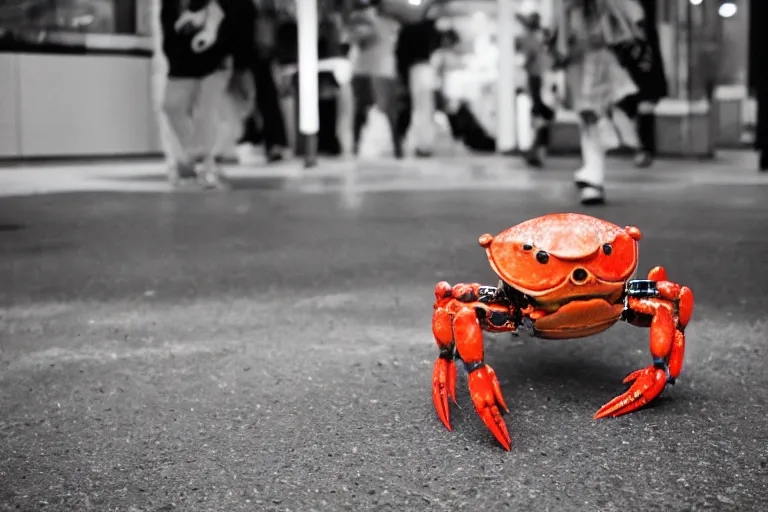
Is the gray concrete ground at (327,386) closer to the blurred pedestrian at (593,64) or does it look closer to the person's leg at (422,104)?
the blurred pedestrian at (593,64)

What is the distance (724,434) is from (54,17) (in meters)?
12.3

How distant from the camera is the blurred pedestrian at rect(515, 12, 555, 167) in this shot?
993cm

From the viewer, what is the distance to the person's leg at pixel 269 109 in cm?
1180

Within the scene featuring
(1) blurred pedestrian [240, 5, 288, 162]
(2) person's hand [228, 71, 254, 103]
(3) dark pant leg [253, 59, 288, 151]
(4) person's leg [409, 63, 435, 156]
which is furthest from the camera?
(4) person's leg [409, 63, 435, 156]

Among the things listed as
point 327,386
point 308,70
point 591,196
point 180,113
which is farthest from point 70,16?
point 327,386

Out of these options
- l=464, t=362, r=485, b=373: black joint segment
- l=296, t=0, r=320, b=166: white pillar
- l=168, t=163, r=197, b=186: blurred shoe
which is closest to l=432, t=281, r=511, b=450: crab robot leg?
l=464, t=362, r=485, b=373: black joint segment

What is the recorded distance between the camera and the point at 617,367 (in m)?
2.15

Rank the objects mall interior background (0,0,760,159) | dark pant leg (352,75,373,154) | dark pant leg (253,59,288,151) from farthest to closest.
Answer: dark pant leg (352,75,373,154) < mall interior background (0,0,760,159) < dark pant leg (253,59,288,151)

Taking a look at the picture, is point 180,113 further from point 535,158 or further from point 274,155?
point 274,155

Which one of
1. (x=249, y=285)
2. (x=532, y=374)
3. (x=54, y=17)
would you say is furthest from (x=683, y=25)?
(x=532, y=374)

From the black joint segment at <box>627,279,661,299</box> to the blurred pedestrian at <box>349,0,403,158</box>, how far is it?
11.4m

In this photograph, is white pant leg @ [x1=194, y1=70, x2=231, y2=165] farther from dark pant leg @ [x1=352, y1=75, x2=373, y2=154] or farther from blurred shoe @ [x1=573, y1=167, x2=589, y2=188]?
dark pant leg @ [x1=352, y1=75, x2=373, y2=154]

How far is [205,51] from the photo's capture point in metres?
7.08

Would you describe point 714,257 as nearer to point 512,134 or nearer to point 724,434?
point 724,434
